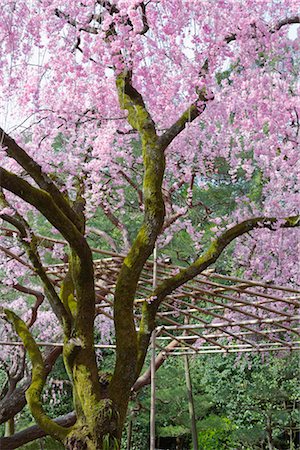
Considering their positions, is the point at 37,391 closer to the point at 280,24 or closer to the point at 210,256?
the point at 210,256

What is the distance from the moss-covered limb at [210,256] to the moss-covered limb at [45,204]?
0.56 metres

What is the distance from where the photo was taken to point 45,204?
3082mm

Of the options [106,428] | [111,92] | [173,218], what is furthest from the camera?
[173,218]

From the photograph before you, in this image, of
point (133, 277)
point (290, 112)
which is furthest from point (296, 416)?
point (133, 277)

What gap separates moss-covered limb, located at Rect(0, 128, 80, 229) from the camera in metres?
3.04

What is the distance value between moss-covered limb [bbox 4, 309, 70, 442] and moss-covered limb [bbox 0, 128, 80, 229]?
39.8 inches

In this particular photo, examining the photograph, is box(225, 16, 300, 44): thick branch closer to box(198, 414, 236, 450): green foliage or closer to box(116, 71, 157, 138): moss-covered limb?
box(116, 71, 157, 138): moss-covered limb

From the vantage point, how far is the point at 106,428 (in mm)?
3072

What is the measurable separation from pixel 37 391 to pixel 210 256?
137cm

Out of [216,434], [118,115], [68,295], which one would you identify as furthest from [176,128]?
[216,434]

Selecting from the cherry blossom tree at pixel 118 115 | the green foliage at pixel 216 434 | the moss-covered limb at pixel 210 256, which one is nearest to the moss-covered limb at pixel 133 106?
the cherry blossom tree at pixel 118 115

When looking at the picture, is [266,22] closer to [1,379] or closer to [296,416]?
[296,416]

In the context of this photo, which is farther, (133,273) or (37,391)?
(37,391)

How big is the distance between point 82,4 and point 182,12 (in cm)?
71
